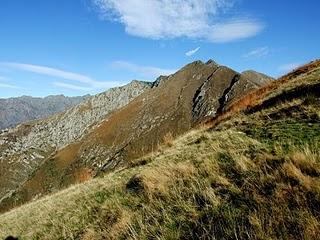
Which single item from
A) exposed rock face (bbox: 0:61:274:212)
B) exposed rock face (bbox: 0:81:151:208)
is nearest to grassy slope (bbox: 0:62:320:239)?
exposed rock face (bbox: 0:61:274:212)

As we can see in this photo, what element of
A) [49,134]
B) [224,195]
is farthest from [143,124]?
[224,195]

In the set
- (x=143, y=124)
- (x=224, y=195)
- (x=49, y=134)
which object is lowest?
(x=49, y=134)

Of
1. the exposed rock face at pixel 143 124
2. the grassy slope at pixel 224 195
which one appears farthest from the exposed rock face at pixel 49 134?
the grassy slope at pixel 224 195

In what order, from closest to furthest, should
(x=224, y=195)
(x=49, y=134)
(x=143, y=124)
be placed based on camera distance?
1. (x=224, y=195)
2. (x=143, y=124)
3. (x=49, y=134)

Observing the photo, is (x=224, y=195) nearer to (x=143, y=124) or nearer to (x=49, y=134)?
(x=143, y=124)

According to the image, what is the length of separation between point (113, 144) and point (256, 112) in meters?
84.8

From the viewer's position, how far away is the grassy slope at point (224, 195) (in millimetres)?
6055

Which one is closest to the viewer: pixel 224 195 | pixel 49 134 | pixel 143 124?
pixel 224 195

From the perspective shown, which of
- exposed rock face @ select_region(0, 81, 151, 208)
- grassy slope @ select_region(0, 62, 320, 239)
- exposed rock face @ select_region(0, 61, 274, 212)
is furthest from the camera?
exposed rock face @ select_region(0, 81, 151, 208)

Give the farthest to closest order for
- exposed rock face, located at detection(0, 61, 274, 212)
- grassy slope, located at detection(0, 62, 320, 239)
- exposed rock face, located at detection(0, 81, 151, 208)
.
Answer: exposed rock face, located at detection(0, 81, 151, 208)
exposed rock face, located at detection(0, 61, 274, 212)
grassy slope, located at detection(0, 62, 320, 239)

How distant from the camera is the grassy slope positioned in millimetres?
6055

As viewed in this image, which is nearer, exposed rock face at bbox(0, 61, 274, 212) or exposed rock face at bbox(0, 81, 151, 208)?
exposed rock face at bbox(0, 61, 274, 212)

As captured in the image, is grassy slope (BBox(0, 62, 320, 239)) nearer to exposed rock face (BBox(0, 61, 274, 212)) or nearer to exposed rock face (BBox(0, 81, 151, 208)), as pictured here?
exposed rock face (BBox(0, 61, 274, 212))

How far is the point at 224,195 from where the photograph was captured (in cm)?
739
